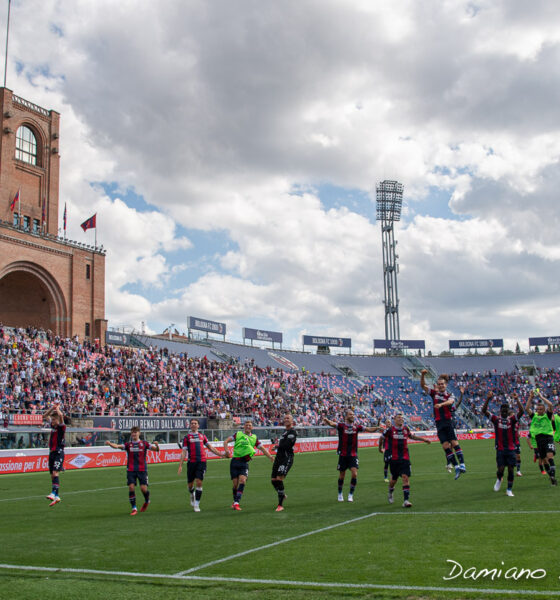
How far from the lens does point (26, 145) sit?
196 ft

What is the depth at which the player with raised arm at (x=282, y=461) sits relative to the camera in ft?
49.2

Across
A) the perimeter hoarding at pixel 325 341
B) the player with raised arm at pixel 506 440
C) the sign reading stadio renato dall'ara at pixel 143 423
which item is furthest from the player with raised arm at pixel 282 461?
the perimeter hoarding at pixel 325 341

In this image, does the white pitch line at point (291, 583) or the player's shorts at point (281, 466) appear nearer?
the white pitch line at point (291, 583)

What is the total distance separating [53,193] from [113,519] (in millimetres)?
52199

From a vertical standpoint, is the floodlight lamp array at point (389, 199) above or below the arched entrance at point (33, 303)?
above

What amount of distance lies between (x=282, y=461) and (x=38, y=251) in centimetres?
4521

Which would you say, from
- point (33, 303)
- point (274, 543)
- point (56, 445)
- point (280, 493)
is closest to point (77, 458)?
point (56, 445)

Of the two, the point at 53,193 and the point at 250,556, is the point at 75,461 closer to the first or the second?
the point at 250,556

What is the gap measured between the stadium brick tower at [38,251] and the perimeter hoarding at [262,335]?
2912 centimetres

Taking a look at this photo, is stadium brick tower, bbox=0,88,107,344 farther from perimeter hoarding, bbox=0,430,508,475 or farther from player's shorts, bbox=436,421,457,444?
player's shorts, bbox=436,421,457,444

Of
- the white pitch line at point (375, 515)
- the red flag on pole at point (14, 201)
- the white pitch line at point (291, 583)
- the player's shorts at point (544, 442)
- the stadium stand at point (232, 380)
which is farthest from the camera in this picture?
the red flag on pole at point (14, 201)

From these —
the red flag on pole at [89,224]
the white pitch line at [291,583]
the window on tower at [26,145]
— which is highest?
the window on tower at [26,145]

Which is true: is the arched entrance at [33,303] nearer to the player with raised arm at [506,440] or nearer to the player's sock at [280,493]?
the player's sock at [280,493]

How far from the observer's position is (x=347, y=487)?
1888 centimetres
